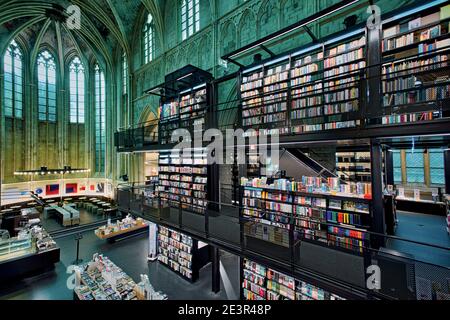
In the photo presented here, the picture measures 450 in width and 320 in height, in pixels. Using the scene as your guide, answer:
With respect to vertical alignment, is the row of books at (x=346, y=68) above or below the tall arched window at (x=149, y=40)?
below

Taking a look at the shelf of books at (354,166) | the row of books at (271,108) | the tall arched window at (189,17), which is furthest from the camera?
the tall arched window at (189,17)

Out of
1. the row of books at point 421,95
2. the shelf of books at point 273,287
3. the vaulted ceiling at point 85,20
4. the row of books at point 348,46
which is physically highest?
the vaulted ceiling at point 85,20

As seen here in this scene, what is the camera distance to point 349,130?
9.85ft

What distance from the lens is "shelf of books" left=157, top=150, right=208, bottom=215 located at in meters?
5.82

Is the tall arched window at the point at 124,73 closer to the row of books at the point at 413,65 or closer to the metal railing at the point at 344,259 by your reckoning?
the metal railing at the point at 344,259

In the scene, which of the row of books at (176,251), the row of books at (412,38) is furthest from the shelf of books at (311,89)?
the row of books at (176,251)

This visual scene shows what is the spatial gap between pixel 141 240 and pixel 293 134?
8506mm

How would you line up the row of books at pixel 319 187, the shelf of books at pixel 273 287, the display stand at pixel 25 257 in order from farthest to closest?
the display stand at pixel 25 257, the shelf of books at pixel 273 287, the row of books at pixel 319 187

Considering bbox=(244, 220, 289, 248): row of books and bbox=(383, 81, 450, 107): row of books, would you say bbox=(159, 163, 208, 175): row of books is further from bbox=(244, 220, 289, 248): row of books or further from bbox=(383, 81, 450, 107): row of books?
bbox=(383, 81, 450, 107): row of books

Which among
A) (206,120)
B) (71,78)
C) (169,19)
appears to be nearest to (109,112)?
(71,78)

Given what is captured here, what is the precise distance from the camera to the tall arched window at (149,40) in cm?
1088

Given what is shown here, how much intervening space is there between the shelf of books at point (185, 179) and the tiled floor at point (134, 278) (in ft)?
7.26
